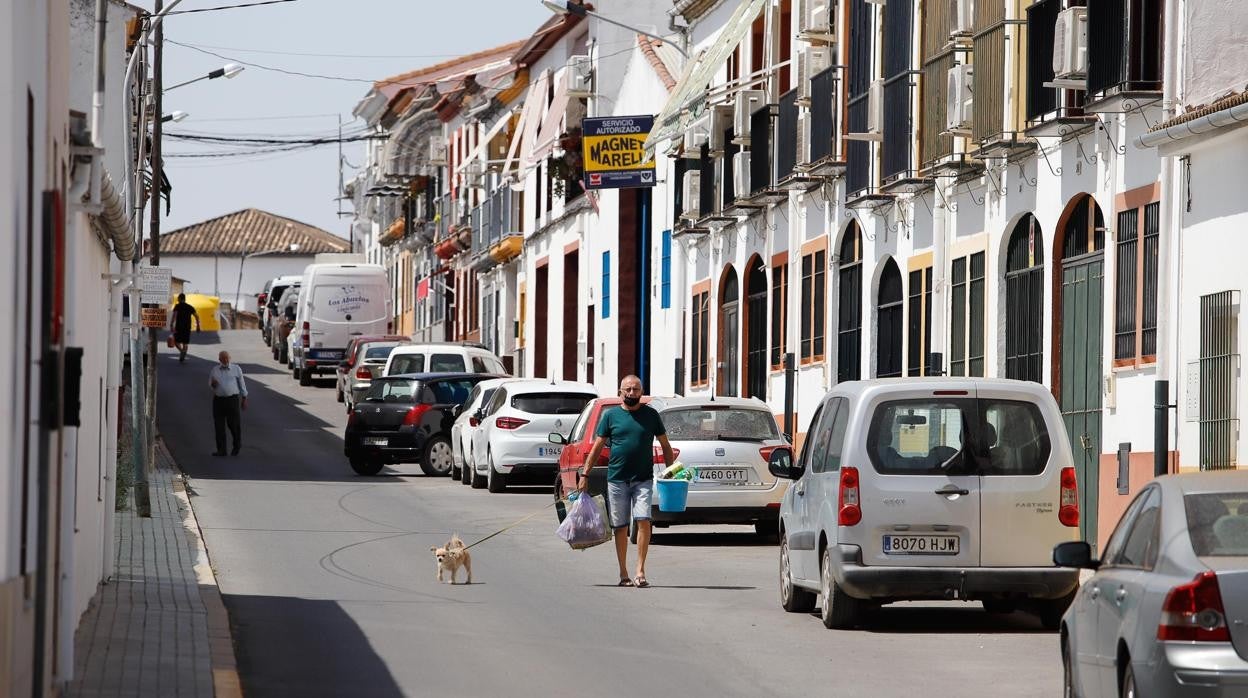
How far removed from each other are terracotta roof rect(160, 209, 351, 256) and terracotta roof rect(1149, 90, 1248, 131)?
4553 inches

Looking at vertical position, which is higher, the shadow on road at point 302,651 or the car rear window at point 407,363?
the car rear window at point 407,363

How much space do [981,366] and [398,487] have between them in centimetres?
1092

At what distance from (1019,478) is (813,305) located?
675 inches

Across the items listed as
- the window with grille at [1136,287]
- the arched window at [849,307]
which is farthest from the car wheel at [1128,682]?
the arched window at [849,307]

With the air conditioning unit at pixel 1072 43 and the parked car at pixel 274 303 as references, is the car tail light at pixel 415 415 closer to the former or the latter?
the air conditioning unit at pixel 1072 43

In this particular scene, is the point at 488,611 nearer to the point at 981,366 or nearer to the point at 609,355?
the point at 981,366

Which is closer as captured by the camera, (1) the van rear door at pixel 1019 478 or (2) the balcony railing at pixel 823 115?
(1) the van rear door at pixel 1019 478

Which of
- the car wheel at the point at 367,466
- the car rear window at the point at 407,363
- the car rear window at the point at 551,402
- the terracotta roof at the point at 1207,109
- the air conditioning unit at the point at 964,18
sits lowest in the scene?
the car wheel at the point at 367,466

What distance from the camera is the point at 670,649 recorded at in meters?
14.1

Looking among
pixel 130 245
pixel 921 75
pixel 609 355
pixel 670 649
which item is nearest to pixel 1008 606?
pixel 670 649

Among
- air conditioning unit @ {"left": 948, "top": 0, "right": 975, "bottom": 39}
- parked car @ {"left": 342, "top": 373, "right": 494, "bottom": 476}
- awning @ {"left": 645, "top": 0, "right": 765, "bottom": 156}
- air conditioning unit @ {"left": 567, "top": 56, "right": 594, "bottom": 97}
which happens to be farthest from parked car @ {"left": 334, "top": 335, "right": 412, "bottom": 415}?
air conditioning unit @ {"left": 948, "top": 0, "right": 975, "bottom": 39}

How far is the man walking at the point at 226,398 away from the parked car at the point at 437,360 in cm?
593

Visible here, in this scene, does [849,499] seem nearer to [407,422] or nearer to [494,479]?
[494,479]

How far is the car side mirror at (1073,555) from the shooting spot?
32.8 feet
